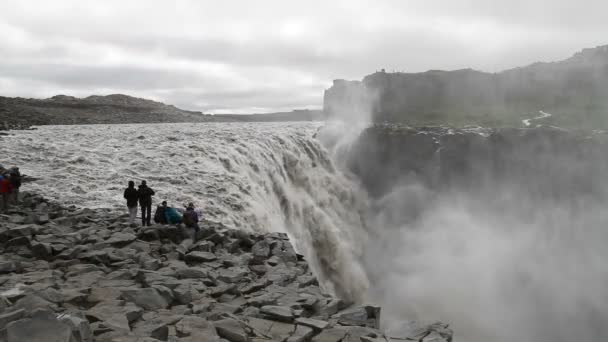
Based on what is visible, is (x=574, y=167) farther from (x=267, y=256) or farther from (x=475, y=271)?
(x=267, y=256)

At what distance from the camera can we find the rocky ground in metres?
7.89

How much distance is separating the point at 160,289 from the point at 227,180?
14794 millimetres

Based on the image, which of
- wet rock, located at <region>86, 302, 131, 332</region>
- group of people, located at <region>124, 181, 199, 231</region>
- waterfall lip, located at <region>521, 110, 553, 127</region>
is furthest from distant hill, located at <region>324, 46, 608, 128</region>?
wet rock, located at <region>86, 302, 131, 332</region>

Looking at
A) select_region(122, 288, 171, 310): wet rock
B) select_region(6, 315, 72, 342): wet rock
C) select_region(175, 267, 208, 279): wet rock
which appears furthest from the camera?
select_region(175, 267, 208, 279): wet rock

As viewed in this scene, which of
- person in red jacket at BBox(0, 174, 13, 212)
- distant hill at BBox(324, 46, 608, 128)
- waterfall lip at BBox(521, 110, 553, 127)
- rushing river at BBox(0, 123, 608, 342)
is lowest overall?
rushing river at BBox(0, 123, 608, 342)

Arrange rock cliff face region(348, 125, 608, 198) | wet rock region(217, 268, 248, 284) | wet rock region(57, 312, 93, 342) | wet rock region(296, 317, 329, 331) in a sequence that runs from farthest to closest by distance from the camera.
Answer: rock cliff face region(348, 125, 608, 198), wet rock region(217, 268, 248, 284), wet rock region(296, 317, 329, 331), wet rock region(57, 312, 93, 342)

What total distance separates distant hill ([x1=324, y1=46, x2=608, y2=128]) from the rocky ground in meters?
89.3

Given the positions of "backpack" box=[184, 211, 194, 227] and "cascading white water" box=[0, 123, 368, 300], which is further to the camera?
"cascading white water" box=[0, 123, 368, 300]

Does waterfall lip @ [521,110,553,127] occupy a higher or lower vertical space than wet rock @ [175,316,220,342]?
higher

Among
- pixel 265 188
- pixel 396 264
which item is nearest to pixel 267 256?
pixel 265 188

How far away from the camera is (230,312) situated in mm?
9711

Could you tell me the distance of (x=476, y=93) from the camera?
403ft

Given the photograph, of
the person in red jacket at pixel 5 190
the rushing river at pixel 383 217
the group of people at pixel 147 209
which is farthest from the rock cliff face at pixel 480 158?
the person in red jacket at pixel 5 190

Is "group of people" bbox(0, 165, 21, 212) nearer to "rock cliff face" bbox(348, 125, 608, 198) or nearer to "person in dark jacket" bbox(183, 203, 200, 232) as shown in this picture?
"person in dark jacket" bbox(183, 203, 200, 232)
